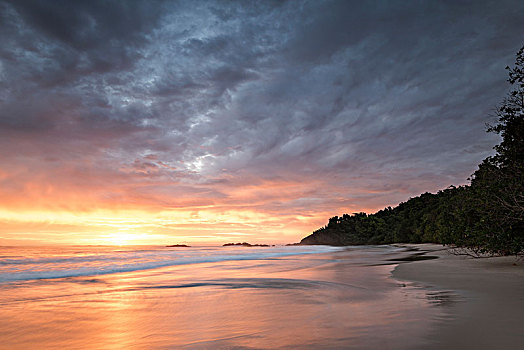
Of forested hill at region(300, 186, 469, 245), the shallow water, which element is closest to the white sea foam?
the shallow water

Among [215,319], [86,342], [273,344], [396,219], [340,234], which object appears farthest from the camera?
[340,234]

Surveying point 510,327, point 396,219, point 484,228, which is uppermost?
point 396,219

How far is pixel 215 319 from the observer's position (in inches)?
228

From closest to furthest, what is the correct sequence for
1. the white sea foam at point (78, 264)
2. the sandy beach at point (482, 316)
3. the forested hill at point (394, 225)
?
1. the sandy beach at point (482, 316)
2. the white sea foam at point (78, 264)
3. the forested hill at point (394, 225)

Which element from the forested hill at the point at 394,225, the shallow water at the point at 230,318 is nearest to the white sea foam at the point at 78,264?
the shallow water at the point at 230,318

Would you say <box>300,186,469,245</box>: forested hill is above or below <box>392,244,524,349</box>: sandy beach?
above

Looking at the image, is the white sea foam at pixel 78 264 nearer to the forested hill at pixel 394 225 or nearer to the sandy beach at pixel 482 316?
the sandy beach at pixel 482 316

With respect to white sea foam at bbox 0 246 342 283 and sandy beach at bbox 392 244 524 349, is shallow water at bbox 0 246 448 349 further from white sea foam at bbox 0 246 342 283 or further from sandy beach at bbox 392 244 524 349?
white sea foam at bbox 0 246 342 283

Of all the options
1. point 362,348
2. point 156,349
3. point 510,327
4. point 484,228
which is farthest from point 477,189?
point 156,349

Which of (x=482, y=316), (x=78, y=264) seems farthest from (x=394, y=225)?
(x=482, y=316)

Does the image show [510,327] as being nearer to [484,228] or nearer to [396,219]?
[484,228]

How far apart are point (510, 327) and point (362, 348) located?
222 centimetres

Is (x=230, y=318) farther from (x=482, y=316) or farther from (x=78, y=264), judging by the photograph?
(x=78, y=264)

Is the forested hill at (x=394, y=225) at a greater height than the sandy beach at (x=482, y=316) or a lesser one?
greater
